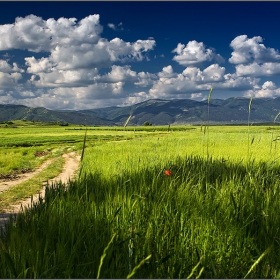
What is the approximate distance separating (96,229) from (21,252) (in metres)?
0.91

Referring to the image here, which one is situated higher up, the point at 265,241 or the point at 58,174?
the point at 265,241

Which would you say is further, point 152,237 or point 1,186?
point 1,186

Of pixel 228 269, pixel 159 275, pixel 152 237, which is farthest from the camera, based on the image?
pixel 152 237

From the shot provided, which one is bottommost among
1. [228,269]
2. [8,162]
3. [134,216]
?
[8,162]

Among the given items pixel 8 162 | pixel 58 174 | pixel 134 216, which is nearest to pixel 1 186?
pixel 58 174

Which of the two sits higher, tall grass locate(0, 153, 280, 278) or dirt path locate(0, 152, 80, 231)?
tall grass locate(0, 153, 280, 278)

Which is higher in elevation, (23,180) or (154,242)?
(154,242)

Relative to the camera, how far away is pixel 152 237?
374 centimetres

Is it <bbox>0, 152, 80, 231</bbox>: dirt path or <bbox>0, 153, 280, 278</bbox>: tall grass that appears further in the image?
<bbox>0, 152, 80, 231</bbox>: dirt path

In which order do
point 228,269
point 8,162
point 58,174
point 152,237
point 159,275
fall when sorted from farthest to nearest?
point 8,162, point 58,174, point 152,237, point 228,269, point 159,275

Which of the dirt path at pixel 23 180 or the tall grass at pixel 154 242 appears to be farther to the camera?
the dirt path at pixel 23 180

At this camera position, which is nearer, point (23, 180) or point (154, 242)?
point (154, 242)

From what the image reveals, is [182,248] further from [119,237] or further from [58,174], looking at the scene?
[58,174]

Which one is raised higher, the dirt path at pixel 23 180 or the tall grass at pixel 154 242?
the tall grass at pixel 154 242
